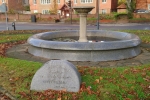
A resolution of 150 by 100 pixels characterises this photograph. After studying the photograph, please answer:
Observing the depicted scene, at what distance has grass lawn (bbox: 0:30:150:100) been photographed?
5.62 meters

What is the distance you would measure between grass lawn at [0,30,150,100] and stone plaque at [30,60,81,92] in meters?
0.16

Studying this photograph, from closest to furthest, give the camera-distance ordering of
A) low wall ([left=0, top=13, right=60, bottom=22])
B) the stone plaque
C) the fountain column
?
the stone plaque → the fountain column → low wall ([left=0, top=13, right=60, bottom=22])

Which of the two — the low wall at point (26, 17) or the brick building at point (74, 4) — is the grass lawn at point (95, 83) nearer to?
the brick building at point (74, 4)

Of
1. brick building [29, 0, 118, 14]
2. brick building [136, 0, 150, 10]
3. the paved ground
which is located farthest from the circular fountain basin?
brick building [136, 0, 150, 10]

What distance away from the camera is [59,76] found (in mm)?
5793

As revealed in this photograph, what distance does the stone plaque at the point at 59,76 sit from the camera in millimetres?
5723

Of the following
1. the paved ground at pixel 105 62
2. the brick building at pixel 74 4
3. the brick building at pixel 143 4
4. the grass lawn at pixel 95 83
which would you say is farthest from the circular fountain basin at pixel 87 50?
the brick building at pixel 143 4

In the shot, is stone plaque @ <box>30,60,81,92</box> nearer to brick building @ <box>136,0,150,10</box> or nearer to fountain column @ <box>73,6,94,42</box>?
fountain column @ <box>73,6,94,42</box>

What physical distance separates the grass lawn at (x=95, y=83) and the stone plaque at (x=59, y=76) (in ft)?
0.51

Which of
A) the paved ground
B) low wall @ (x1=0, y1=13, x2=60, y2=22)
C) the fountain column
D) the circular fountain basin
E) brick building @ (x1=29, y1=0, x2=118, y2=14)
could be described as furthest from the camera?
brick building @ (x1=29, y1=0, x2=118, y2=14)

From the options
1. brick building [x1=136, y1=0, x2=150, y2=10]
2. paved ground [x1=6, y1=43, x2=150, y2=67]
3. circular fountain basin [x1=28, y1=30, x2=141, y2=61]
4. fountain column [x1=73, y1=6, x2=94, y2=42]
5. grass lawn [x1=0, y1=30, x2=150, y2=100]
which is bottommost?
grass lawn [x1=0, y1=30, x2=150, y2=100]

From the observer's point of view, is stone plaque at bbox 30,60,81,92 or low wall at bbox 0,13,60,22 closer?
stone plaque at bbox 30,60,81,92

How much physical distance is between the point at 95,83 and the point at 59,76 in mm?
1049

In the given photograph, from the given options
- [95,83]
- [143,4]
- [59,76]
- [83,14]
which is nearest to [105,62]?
[95,83]
